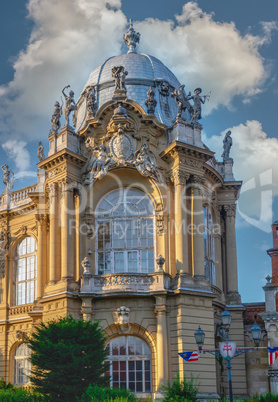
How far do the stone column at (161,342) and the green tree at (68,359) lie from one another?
3809mm

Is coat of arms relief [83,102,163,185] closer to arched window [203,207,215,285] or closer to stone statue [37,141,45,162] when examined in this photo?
arched window [203,207,215,285]

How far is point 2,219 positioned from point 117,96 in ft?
38.9

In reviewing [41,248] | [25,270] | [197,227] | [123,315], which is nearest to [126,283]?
[123,315]

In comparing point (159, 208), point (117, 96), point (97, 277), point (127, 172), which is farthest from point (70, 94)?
point (97, 277)

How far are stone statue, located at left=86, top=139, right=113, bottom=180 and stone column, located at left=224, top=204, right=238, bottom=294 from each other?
8209 mm

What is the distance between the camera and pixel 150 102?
114ft

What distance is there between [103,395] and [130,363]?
804cm

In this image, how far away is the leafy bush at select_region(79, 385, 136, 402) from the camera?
23.4m

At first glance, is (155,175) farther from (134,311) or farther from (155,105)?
(134,311)

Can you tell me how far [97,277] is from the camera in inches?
1267

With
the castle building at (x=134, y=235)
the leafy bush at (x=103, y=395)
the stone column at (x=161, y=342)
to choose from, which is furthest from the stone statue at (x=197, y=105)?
the leafy bush at (x=103, y=395)

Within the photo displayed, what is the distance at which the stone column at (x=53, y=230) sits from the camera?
33.6 m

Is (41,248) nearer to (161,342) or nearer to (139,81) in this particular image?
(161,342)

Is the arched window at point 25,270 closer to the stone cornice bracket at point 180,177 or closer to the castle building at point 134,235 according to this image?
the castle building at point 134,235
